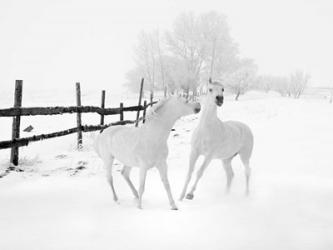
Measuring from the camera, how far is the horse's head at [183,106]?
3.39m

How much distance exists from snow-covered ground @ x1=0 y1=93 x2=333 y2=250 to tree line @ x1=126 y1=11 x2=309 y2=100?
23.4 metres

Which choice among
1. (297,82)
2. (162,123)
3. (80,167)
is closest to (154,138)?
(162,123)

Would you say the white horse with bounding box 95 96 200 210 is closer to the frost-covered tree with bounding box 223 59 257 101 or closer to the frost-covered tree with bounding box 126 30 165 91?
the frost-covered tree with bounding box 126 30 165 91

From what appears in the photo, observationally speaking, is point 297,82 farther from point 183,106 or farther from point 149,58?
point 183,106

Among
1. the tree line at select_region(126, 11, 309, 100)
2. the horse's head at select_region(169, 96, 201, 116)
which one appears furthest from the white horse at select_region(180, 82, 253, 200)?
the tree line at select_region(126, 11, 309, 100)

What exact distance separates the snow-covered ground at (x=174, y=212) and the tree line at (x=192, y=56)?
23446mm

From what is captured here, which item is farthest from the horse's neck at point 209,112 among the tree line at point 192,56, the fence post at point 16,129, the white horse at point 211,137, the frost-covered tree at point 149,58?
the frost-covered tree at point 149,58

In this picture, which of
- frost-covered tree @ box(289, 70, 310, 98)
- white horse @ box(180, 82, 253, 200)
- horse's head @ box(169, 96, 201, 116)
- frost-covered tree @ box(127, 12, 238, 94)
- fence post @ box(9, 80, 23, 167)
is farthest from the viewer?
frost-covered tree @ box(289, 70, 310, 98)

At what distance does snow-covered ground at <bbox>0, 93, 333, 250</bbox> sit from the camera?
2887mm

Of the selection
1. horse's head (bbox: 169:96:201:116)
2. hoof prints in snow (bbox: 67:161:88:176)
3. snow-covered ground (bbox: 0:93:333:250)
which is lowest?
hoof prints in snow (bbox: 67:161:88:176)

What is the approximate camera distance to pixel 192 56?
104 ft

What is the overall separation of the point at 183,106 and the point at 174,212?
113 centimetres

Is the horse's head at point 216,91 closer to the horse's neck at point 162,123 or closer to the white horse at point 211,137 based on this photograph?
the white horse at point 211,137

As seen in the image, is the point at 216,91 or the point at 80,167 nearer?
the point at 216,91
